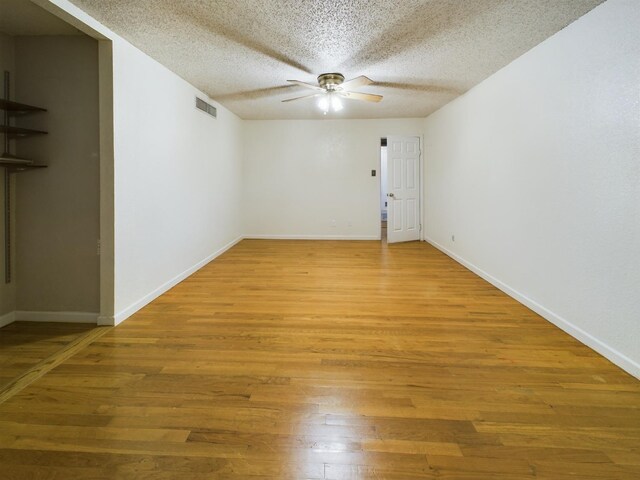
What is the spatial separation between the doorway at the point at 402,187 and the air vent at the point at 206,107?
3.26 meters

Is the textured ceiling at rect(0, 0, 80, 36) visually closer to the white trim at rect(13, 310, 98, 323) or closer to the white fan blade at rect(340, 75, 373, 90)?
the white trim at rect(13, 310, 98, 323)

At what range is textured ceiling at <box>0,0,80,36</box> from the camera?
2.57 meters

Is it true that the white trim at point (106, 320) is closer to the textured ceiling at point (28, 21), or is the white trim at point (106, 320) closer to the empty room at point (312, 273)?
the empty room at point (312, 273)

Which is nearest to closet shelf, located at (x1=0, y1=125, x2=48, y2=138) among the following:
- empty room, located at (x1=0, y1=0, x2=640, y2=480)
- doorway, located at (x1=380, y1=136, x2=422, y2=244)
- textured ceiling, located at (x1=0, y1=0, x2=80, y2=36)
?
empty room, located at (x1=0, y1=0, x2=640, y2=480)

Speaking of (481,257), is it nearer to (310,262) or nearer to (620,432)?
(310,262)

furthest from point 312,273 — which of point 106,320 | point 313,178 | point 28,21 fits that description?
point 28,21

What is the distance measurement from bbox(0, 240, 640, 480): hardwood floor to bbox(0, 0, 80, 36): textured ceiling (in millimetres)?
2401

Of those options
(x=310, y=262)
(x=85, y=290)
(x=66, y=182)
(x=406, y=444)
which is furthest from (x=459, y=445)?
(x=310, y=262)

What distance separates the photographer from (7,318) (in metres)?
3.06

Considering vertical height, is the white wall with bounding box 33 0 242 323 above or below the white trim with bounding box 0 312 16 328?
above

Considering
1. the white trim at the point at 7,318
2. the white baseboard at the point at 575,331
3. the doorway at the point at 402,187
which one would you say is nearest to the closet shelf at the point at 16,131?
the white trim at the point at 7,318

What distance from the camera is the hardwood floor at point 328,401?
4.87 ft

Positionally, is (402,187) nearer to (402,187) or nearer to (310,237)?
(402,187)

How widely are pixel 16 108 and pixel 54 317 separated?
1710 millimetres
